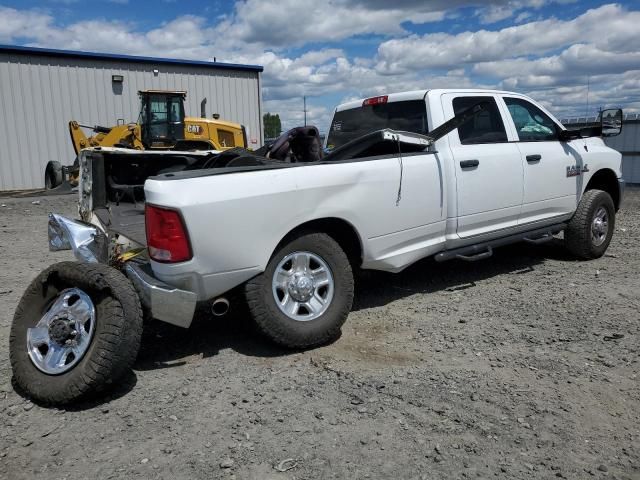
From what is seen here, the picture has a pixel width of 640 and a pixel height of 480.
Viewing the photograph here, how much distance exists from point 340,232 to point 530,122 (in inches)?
114

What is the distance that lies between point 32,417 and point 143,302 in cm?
89

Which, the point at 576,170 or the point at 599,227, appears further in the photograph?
the point at 599,227

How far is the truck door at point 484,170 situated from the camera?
5164 millimetres

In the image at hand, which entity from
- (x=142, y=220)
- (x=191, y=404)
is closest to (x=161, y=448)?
(x=191, y=404)

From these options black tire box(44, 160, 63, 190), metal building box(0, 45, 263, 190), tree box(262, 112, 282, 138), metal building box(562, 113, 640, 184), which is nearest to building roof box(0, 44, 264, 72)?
metal building box(0, 45, 263, 190)

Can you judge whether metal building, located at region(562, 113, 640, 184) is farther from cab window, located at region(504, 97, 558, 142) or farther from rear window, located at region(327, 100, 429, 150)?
rear window, located at region(327, 100, 429, 150)

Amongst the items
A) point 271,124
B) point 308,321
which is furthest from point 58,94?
point 271,124

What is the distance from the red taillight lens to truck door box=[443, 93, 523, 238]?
8.60 ft

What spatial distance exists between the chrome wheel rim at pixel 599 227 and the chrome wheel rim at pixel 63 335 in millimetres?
5605

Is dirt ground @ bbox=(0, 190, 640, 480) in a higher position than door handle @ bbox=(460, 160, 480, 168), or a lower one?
lower

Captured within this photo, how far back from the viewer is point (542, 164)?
19.5 feet

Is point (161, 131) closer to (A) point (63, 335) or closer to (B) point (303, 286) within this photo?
(B) point (303, 286)

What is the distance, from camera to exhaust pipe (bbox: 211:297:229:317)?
3.85 metres

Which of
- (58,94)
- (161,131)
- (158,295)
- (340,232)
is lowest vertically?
(158,295)
